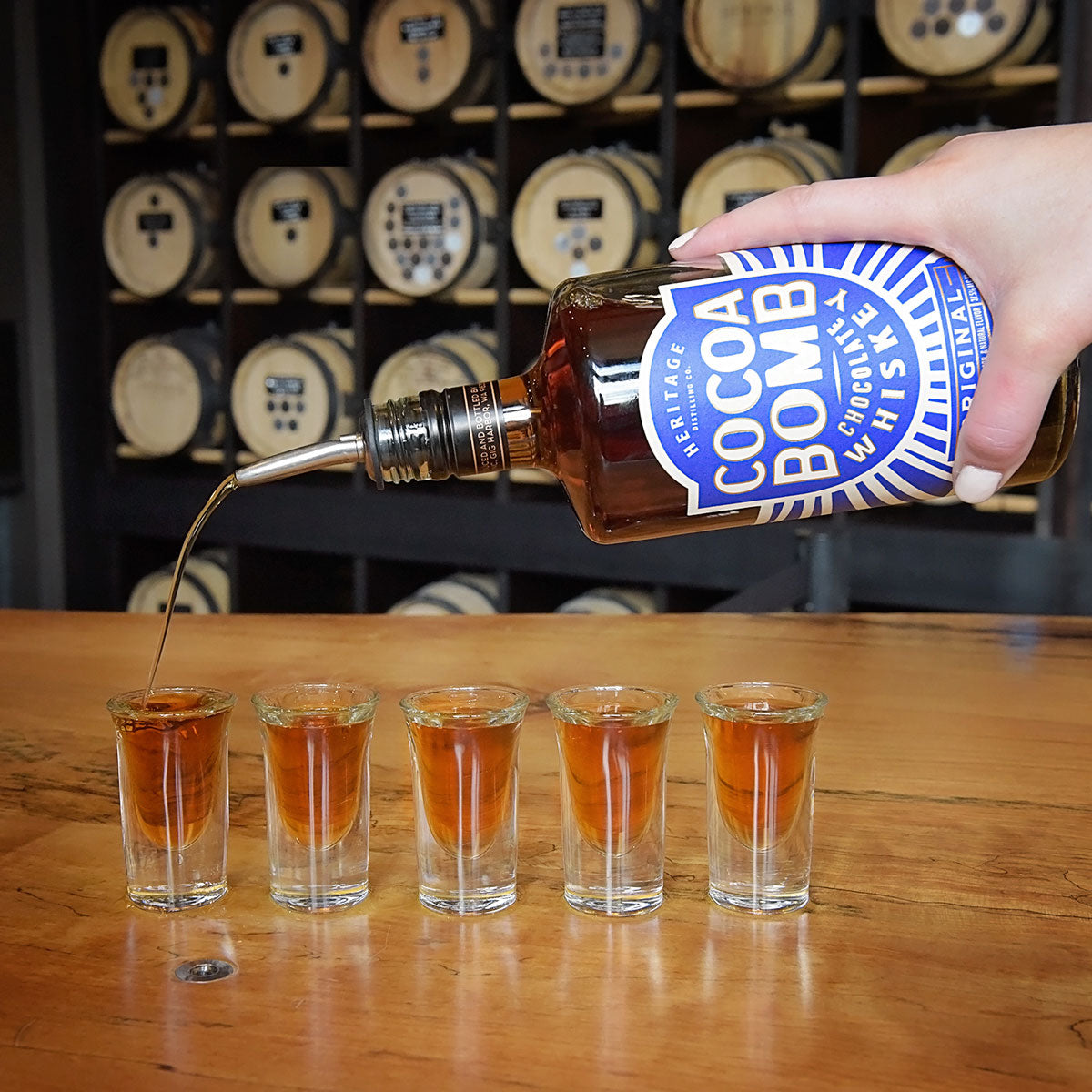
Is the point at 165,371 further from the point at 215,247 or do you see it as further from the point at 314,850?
the point at 314,850

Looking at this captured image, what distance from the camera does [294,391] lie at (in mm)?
3654

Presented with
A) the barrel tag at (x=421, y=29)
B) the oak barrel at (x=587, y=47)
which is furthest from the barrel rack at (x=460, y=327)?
the barrel tag at (x=421, y=29)

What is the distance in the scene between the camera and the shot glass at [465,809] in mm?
801

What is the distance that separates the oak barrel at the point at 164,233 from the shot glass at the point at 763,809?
3329 millimetres

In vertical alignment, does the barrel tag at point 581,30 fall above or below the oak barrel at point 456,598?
above

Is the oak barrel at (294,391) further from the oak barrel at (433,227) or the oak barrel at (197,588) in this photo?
the oak barrel at (197,588)

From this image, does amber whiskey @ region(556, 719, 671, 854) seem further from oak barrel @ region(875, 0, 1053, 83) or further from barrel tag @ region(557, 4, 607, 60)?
barrel tag @ region(557, 4, 607, 60)

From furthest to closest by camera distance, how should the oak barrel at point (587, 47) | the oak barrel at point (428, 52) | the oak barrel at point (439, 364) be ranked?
1. the oak barrel at point (439, 364)
2. the oak barrel at point (428, 52)
3. the oak barrel at point (587, 47)

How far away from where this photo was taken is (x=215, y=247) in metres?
3.88

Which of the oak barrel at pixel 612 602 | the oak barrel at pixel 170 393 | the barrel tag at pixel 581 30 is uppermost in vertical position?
the barrel tag at pixel 581 30

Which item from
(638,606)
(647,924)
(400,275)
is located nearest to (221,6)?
(400,275)

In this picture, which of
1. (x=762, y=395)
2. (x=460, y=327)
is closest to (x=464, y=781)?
(x=762, y=395)

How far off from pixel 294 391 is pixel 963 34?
1.88m

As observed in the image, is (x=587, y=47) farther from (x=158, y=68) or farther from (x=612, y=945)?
(x=612, y=945)
